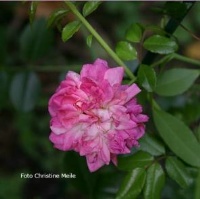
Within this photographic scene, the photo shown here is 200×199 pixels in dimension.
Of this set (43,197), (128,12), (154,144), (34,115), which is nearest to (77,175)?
(154,144)

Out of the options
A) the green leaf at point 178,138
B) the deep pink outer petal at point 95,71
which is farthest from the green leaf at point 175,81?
the deep pink outer petal at point 95,71

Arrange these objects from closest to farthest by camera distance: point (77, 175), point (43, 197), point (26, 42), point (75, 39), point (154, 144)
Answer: point (154, 144), point (77, 175), point (26, 42), point (43, 197), point (75, 39)

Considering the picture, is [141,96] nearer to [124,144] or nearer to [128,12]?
[124,144]

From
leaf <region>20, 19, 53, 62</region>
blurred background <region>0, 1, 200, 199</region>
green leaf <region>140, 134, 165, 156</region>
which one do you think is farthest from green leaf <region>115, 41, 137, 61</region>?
leaf <region>20, 19, 53, 62</region>

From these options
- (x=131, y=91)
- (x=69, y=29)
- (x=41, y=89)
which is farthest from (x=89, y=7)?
(x=41, y=89)

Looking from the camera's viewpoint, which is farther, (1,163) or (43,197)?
(1,163)

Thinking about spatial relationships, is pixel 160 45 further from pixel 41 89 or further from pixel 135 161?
pixel 41 89

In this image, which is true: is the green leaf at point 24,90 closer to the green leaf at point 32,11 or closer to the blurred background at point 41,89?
the blurred background at point 41,89

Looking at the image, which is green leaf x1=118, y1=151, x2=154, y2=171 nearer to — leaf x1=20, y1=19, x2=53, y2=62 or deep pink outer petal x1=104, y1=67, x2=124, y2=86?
deep pink outer petal x1=104, y1=67, x2=124, y2=86
